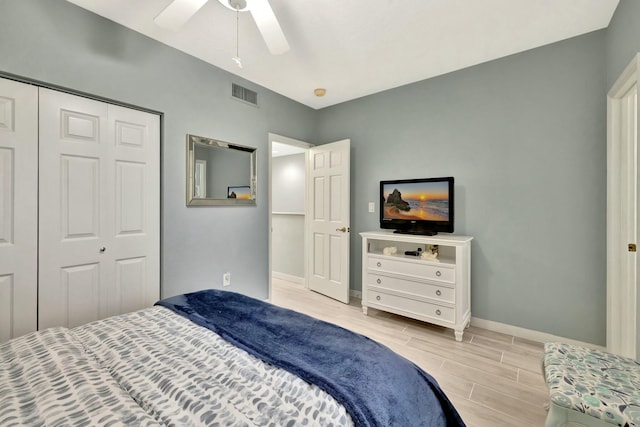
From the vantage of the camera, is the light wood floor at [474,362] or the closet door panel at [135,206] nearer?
the light wood floor at [474,362]

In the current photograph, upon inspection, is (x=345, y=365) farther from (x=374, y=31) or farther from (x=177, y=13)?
(x=374, y=31)

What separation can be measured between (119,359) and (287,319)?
28.6 inches

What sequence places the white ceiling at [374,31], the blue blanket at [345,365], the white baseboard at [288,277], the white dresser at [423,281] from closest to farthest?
the blue blanket at [345,365] → the white ceiling at [374,31] → the white dresser at [423,281] → the white baseboard at [288,277]

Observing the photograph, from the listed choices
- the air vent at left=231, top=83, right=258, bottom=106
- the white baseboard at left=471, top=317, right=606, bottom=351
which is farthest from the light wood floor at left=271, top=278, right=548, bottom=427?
the air vent at left=231, top=83, right=258, bottom=106

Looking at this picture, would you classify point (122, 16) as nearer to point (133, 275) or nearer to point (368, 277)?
point (133, 275)

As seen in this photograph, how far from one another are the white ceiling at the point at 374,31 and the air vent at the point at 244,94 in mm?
140

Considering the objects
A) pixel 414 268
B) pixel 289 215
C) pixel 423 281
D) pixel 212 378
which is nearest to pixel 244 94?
pixel 289 215

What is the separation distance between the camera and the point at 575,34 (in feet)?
7.54

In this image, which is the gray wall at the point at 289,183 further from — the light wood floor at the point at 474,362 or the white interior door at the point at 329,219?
the light wood floor at the point at 474,362

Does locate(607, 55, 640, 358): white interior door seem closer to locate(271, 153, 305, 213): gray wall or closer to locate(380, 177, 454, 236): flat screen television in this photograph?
locate(380, 177, 454, 236): flat screen television

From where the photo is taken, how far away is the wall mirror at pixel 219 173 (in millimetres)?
2662

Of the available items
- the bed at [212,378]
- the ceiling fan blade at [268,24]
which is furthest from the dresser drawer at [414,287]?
the ceiling fan blade at [268,24]

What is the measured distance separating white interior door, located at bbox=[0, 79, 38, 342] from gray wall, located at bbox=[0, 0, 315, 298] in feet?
0.64

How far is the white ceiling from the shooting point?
6.46 feet
